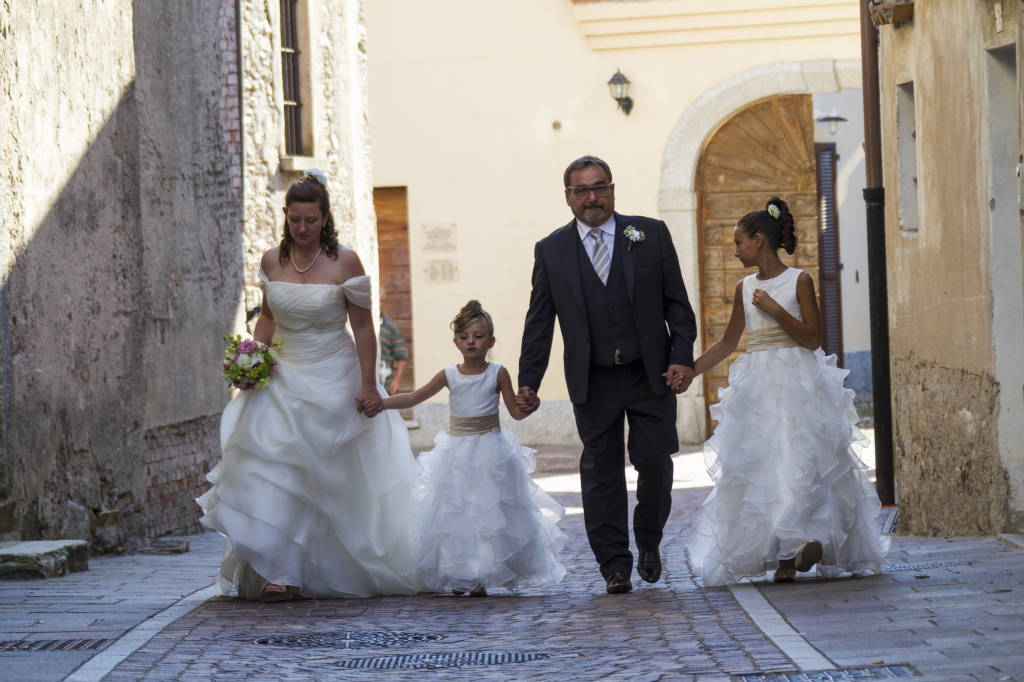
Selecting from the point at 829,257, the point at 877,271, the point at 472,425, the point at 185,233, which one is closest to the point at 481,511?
the point at 472,425

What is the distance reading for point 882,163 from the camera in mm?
11992

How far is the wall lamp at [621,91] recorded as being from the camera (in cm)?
2012

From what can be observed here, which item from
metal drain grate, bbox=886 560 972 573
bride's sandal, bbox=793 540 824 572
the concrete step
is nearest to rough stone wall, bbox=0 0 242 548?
the concrete step

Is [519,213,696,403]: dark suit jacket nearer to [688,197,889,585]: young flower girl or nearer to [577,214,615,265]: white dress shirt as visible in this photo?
[577,214,615,265]: white dress shirt

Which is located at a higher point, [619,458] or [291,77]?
[291,77]

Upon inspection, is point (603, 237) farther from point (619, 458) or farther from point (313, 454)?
point (313, 454)

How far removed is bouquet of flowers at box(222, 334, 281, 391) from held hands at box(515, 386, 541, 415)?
1.25 metres

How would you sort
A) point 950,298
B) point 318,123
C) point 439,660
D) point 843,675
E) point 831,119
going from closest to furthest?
point 843,675 < point 439,660 < point 950,298 < point 318,123 < point 831,119

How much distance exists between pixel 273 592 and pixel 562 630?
65.1 inches

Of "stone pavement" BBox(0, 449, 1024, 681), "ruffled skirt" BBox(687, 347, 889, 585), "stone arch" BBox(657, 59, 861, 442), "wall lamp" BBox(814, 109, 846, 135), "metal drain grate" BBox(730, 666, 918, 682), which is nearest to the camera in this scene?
"metal drain grate" BBox(730, 666, 918, 682)

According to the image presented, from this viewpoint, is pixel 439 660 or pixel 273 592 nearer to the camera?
pixel 439 660

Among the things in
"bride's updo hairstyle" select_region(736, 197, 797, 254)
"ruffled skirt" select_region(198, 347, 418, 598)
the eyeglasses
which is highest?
the eyeglasses

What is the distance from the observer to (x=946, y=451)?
32.2 ft

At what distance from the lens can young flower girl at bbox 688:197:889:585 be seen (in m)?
7.67
